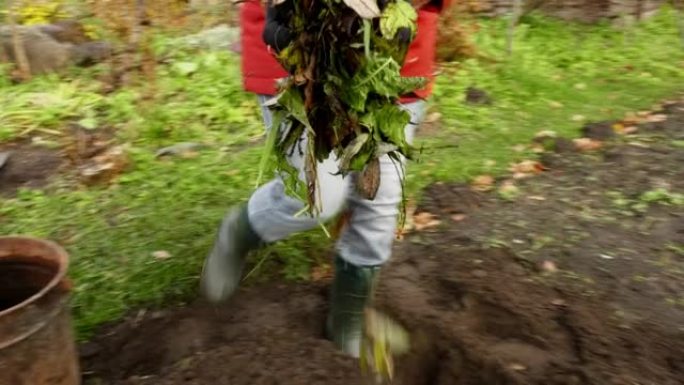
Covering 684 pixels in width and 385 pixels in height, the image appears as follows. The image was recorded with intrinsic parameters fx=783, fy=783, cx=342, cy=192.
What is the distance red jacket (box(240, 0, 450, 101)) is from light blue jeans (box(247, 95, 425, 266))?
0.05m

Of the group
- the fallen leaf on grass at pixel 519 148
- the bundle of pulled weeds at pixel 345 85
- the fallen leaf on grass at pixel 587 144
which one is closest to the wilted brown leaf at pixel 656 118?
the fallen leaf on grass at pixel 587 144

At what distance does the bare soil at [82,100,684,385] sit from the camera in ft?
7.98

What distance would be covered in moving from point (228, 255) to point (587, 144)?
2.54 metres

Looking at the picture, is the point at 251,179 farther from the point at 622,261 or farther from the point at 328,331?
the point at 622,261

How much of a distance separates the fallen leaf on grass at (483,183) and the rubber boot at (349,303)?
1506mm

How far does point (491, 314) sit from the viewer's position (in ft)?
9.20

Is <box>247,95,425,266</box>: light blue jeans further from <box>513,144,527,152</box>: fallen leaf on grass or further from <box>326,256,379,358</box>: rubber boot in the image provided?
<box>513,144,527,152</box>: fallen leaf on grass

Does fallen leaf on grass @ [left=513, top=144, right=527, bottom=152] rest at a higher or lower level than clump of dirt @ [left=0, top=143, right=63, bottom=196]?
lower

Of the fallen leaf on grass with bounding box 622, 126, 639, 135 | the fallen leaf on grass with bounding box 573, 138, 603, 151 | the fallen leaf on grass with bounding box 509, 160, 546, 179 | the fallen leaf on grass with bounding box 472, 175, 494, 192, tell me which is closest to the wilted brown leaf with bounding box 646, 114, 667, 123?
the fallen leaf on grass with bounding box 622, 126, 639, 135

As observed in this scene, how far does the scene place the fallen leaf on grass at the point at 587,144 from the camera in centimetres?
434

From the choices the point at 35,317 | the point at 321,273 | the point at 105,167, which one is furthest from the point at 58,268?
the point at 105,167

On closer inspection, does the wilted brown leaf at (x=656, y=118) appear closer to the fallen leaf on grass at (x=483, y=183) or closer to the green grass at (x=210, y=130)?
the green grass at (x=210, y=130)

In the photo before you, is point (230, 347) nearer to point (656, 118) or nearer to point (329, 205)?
point (329, 205)

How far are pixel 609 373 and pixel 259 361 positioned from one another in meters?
1.08
